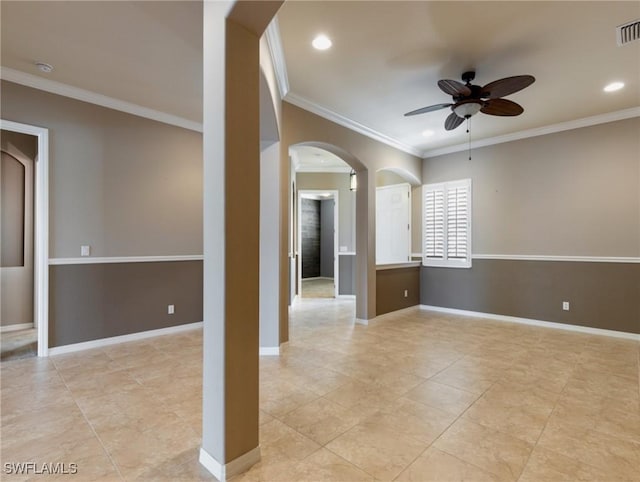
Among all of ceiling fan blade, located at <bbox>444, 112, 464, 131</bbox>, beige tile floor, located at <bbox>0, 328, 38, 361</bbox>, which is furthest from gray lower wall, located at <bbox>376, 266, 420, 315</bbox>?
beige tile floor, located at <bbox>0, 328, 38, 361</bbox>

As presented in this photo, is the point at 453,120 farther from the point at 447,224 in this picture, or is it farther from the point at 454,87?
the point at 447,224

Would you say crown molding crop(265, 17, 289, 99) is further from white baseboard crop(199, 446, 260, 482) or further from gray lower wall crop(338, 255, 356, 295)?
gray lower wall crop(338, 255, 356, 295)

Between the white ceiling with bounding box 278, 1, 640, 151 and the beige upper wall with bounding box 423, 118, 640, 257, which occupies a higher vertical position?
the white ceiling with bounding box 278, 1, 640, 151

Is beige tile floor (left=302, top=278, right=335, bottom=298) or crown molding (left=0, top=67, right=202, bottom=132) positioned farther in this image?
beige tile floor (left=302, top=278, right=335, bottom=298)

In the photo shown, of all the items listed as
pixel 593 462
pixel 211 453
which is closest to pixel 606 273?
pixel 593 462

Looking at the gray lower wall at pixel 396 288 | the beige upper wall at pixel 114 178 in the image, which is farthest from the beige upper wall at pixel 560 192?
the beige upper wall at pixel 114 178

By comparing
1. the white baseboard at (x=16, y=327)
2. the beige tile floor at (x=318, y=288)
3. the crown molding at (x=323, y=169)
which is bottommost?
the beige tile floor at (x=318, y=288)

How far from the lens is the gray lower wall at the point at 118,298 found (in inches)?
140

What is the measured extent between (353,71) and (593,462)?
11.7 ft

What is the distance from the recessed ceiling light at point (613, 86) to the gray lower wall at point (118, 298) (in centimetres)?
562

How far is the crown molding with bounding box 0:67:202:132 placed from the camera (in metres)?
3.23

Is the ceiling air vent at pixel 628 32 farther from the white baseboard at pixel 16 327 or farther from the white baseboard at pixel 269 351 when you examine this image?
the white baseboard at pixel 16 327

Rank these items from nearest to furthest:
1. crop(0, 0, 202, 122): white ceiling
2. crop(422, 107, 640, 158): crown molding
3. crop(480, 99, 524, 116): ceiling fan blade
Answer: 1. crop(0, 0, 202, 122): white ceiling
2. crop(480, 99, 524, 116): ceiling fan blade
3. crop(422, 107, 640, 158): crown molding

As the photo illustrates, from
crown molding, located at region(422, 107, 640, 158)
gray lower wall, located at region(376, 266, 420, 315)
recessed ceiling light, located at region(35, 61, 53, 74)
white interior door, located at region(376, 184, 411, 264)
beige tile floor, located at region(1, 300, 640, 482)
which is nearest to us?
beige tile floor, located at region(1, 300, 640, 482)
